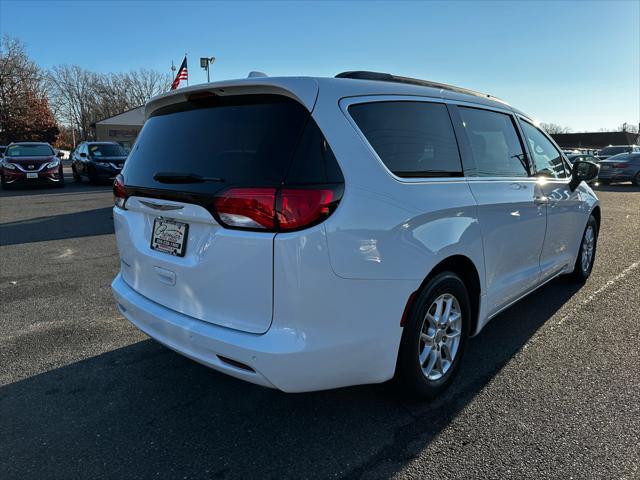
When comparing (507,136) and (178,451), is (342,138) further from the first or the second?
(507,136)

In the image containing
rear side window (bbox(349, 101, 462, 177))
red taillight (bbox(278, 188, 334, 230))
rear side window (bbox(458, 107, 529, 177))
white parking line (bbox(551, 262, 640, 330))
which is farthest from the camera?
white parking line (bbox(551, 262, 640, 330))

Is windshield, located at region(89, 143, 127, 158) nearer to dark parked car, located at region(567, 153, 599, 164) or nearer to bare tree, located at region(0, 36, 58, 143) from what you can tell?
dark parked car, located at region(567, 153, 599, 164)

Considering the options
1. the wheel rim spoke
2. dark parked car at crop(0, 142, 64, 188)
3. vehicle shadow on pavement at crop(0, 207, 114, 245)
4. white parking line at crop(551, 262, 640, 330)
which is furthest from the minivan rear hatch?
dark parked car at crop(0, 142, 64, 188)

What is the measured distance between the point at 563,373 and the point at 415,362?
1325 mm

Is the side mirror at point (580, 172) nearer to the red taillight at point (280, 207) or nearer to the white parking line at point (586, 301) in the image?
the white parking line at point (586, 301)

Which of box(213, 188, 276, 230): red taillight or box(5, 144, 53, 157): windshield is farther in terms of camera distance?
box(5, 144, 53, 157): windshield

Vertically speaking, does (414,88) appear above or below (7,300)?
above

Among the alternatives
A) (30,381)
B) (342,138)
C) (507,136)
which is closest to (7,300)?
(30,381)

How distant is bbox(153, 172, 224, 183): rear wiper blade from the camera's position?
2.35 metres

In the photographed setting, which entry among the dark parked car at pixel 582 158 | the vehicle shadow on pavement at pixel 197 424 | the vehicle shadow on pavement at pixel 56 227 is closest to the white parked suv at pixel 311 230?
the vehicle shadow on pavement at pixel 197 424

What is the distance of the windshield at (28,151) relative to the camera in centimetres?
1711

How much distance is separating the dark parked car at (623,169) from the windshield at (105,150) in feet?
65.6

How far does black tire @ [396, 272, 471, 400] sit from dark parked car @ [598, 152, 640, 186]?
2025 centimetres

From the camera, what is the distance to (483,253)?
3.10m
